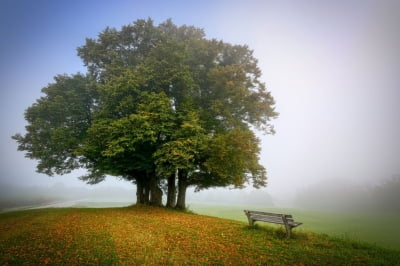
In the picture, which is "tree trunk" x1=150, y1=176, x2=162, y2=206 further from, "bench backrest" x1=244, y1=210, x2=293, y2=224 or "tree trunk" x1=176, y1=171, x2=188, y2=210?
"bench backrest" x1=244, y1=210, x2=293, y2=224

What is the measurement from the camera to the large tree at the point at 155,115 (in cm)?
1572

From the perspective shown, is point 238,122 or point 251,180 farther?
point 238,122

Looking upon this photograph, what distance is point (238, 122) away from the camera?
20156 mm

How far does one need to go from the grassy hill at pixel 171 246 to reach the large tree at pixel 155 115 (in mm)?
5363

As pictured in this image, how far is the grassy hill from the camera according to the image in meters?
7.41

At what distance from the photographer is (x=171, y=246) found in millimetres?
8836

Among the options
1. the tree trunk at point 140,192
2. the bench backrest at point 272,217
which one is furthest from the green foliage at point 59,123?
the bench backrest at point 272,217

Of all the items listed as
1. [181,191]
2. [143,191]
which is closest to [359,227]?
[181,191]

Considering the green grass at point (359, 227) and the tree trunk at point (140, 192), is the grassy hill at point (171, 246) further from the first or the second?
the tree trunk at point (140, 192)

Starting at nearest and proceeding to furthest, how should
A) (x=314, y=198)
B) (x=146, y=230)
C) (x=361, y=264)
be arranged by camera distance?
(x=361, y=264)
(x=146, y=230)
(x=314, y=198)

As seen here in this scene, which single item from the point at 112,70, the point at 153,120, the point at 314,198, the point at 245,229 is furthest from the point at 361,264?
the point at 314,198

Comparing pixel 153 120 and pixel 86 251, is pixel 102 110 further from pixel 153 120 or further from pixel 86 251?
pixel 86 251

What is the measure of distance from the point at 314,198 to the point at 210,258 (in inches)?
4213

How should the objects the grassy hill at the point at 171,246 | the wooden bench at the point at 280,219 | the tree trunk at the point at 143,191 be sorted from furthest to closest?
the tree trunk at the point at 143,191, the wooden bench at the point at 280,219, the grassy hill at the point at 171,246
